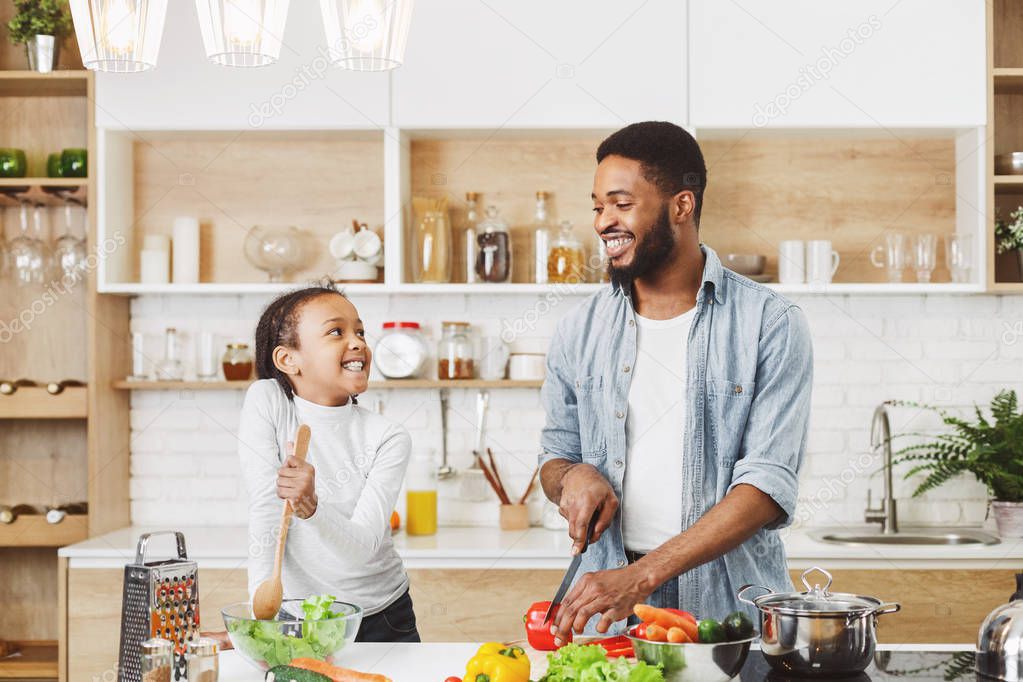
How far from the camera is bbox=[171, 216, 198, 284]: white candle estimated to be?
3.66 metres

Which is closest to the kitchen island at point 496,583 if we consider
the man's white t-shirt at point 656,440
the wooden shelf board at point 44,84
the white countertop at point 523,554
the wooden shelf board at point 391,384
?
the white countertop at point 523,554

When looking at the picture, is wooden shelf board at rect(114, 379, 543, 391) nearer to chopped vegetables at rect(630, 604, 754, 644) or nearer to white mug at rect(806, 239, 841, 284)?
white mug at rect(806, 239, 841, 284)

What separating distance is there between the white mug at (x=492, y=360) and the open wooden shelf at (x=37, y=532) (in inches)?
58.5

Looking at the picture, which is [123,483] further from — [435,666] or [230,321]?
[435,666]

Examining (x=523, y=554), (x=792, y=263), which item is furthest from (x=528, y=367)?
(x=792, y=263)

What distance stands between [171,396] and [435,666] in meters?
2.32

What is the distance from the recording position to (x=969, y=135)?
3.46 meters

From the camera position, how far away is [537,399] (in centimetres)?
372

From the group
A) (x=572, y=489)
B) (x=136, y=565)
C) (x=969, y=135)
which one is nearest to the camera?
(x=136, y=565)

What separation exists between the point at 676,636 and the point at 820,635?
0.78 ft

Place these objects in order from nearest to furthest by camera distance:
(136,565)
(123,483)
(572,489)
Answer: (136,565) → (572,489) → (123,483)

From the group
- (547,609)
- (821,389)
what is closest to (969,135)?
(821,389)

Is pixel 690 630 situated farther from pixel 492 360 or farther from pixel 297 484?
pixel 492 360

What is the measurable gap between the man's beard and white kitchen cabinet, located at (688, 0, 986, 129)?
4.54ft
